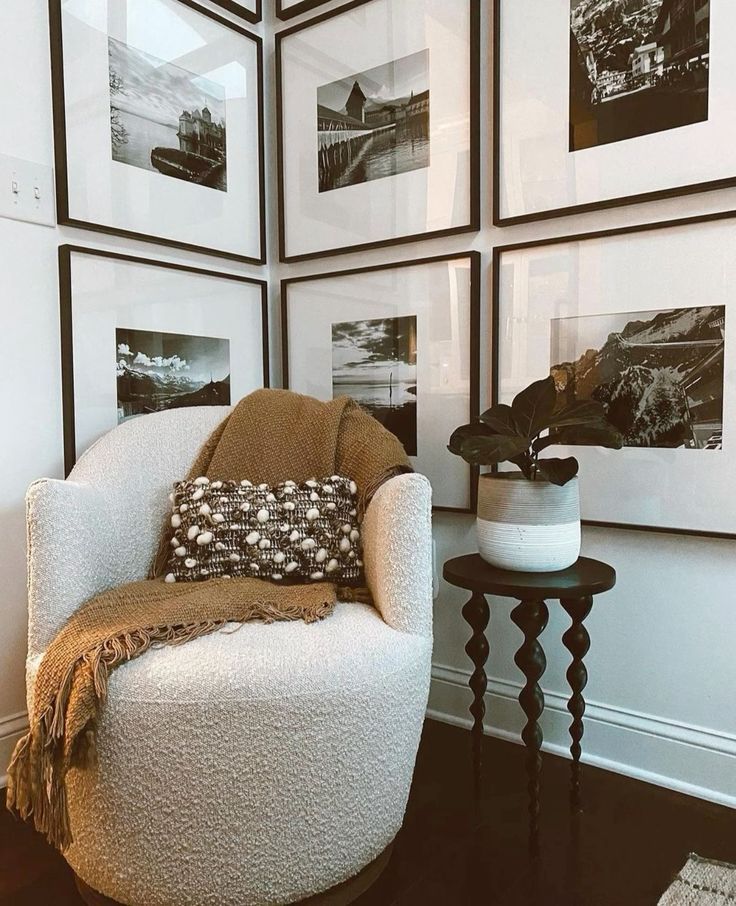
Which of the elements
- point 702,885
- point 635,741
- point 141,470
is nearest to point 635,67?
point 141,470

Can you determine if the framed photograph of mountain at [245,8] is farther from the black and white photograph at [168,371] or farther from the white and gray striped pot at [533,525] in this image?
the white and gray striped pot at [533,525]

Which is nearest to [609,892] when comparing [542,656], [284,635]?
[542,656]

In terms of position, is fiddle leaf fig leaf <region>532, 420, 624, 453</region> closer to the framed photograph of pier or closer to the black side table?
the black side table

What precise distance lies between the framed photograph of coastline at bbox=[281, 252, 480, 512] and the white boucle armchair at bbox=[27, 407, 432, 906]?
0.66 m

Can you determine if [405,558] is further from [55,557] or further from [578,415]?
[55,557]

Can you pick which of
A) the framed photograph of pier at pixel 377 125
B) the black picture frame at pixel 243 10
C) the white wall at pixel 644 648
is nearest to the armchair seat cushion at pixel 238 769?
the white wall at pixel 644 648

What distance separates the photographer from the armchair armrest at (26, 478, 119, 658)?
4.06 feet

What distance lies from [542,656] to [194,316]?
139cm

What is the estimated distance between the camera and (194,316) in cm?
207

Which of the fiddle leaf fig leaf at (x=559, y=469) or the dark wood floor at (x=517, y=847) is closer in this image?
the dark wood floor at (x=517, y=847)

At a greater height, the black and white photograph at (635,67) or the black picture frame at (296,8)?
the black picture frame at (296,8)

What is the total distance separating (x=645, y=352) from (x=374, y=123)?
106 centimetres

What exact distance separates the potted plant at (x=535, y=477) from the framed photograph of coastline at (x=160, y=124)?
1132 mm

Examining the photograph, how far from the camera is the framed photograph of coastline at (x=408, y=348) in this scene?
6.21 feet
